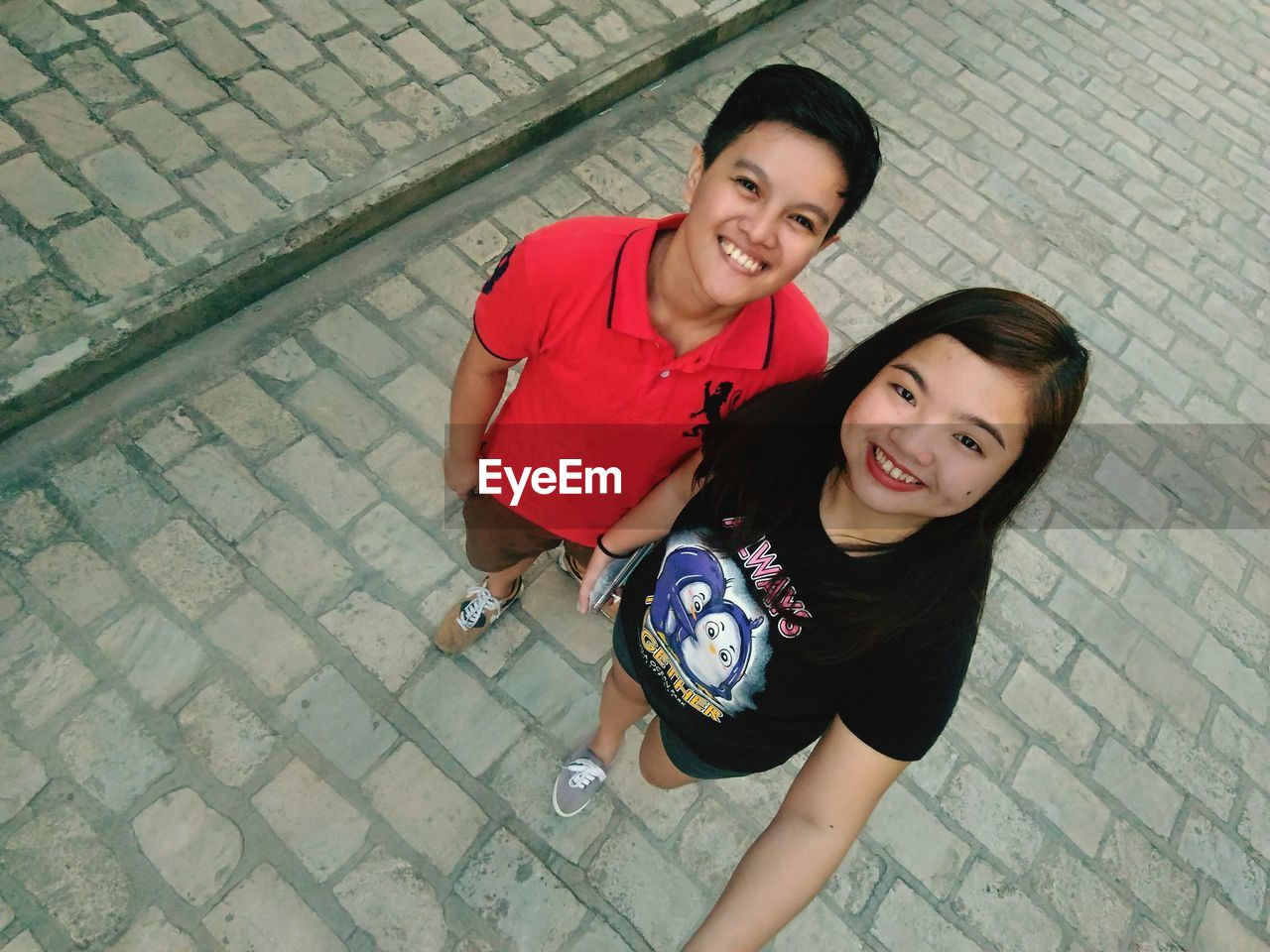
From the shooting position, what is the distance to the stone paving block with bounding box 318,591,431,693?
9.20 feet

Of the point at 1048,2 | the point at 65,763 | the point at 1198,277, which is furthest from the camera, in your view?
the point at 1048,2

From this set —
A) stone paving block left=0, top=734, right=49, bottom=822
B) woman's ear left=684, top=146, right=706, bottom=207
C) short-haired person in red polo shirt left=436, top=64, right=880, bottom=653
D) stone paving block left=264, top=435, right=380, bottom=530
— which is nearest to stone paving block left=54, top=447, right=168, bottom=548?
stone paving block left=264, top=435, right=380, bottom=530

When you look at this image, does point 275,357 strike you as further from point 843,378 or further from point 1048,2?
point 1048,2

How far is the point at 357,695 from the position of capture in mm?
2738

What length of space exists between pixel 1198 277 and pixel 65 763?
6.16 m

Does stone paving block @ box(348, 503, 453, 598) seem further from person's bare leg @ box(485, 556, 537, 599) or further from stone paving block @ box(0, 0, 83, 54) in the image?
stone paving block @ box(0, 0, 83, 54)

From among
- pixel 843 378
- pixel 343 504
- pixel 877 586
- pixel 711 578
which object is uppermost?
pixel 843 378

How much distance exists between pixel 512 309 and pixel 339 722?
1643 mm

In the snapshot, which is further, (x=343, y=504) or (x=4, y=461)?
(x=343, y=504)

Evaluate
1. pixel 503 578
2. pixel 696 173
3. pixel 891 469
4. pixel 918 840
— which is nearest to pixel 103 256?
pixel 503 578

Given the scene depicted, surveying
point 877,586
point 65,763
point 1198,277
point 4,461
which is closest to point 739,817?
point 877,586

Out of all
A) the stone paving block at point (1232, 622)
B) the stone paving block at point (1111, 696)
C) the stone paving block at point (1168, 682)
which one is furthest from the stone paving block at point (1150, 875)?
the stone paving block at point (1232, 622)

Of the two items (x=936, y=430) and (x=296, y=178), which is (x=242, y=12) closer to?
(x=296, y=178)

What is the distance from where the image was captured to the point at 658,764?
94.3 inches
